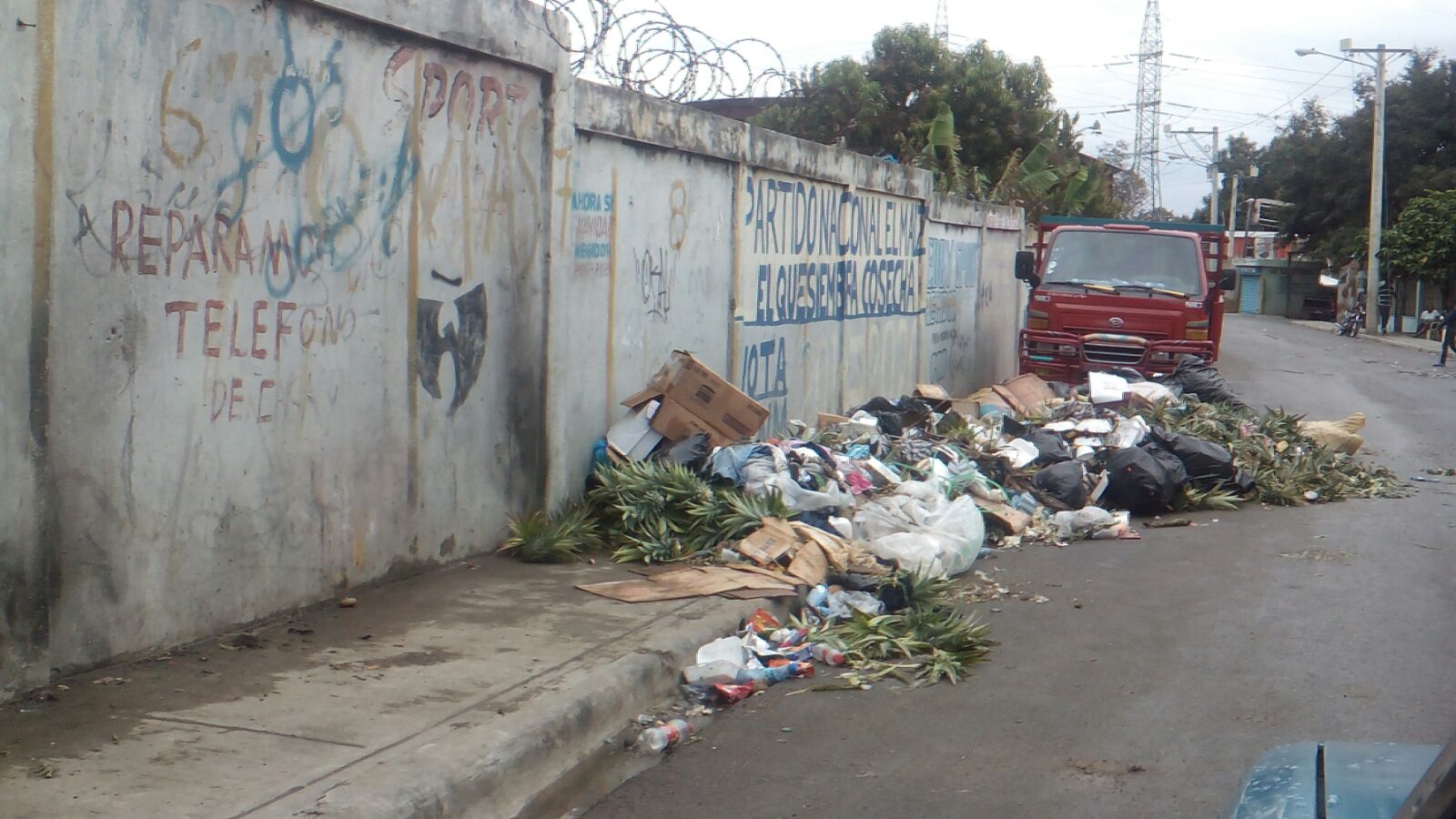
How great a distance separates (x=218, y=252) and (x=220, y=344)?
380 millimetres

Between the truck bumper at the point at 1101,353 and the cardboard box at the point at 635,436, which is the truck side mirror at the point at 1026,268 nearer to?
the truck bumper at the point at 1101,353

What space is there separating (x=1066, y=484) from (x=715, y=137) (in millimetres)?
3688

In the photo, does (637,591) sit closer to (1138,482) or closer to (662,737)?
(662,737)

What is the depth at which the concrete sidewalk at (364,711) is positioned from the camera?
156 inches

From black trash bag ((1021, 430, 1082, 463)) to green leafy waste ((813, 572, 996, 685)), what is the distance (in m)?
4.37

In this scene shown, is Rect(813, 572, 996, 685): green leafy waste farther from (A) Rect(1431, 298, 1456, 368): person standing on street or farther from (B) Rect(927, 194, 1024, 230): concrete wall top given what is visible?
(A) Rect(1431, 298, 1456, 368): person standing on street

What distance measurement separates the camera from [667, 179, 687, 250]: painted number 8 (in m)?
9.41

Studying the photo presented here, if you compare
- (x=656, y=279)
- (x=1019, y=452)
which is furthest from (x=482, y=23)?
(x=1019, y=452)

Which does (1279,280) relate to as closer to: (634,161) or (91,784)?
(634,161)

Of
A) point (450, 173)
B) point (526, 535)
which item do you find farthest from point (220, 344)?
point (526, 535)

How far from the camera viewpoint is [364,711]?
4781mm

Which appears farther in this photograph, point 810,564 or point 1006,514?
point 1006,514

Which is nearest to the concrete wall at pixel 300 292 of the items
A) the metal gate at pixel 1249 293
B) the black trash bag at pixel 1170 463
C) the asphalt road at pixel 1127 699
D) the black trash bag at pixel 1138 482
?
the asphalt road at pixel 1127 699

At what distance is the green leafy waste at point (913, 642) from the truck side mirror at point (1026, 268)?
9684 mm
